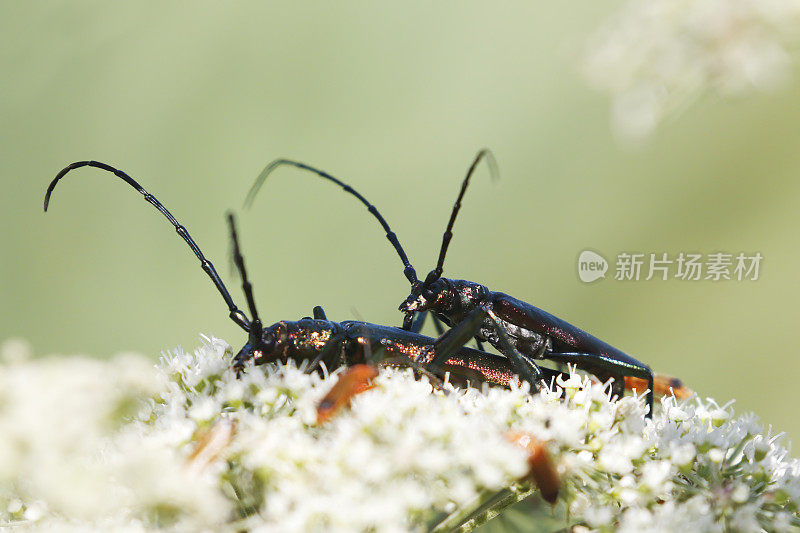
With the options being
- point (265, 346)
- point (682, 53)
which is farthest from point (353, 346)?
point (682, 53)

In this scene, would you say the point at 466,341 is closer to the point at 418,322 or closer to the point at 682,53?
the point at 418,322

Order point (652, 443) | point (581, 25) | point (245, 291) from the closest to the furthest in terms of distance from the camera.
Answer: point (652, 443), point (245, 291), point (581, 25)

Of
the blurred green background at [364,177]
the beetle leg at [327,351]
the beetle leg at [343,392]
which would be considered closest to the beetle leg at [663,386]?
the blurred green background at [364,177]

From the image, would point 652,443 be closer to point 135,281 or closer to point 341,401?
point 341,401

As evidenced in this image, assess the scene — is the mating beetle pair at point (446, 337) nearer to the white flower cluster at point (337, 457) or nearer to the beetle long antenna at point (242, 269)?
the beetle long antenna at point (242, 269)

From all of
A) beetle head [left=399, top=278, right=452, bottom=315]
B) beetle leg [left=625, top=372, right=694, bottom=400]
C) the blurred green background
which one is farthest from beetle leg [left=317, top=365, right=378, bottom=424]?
the blurred green background

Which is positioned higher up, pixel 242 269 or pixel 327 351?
pixel 242 269

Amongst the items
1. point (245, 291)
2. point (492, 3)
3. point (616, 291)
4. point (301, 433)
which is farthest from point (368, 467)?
point (492, 3)
